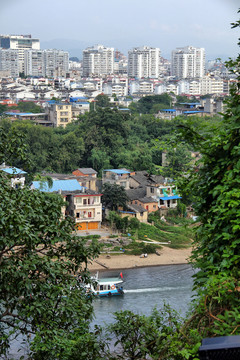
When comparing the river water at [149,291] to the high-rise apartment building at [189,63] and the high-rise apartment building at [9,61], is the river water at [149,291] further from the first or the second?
the high-rise apartment building at [189,63]

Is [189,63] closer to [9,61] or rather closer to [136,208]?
[9,61]

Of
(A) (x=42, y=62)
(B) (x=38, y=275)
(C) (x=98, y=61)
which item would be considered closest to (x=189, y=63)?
(C) (x=98, y=61)

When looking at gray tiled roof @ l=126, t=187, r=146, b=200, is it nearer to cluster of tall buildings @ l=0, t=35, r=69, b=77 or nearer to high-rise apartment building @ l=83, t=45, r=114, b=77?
cluster of tall buildings @ l=0, t=35, r=69, b=77

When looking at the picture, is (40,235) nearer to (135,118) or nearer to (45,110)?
(135,118)

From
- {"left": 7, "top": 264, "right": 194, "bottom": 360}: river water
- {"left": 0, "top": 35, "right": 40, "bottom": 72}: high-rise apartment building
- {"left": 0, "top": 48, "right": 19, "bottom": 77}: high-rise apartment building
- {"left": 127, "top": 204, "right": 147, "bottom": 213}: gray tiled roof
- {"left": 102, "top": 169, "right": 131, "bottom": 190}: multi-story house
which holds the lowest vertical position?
{"left": 7, "top": 264, "right": 194, "bottom": 360}: river water

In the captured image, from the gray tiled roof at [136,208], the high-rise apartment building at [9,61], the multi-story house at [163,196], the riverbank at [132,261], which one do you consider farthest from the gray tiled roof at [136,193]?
the high-rise apartment building at [9,61]

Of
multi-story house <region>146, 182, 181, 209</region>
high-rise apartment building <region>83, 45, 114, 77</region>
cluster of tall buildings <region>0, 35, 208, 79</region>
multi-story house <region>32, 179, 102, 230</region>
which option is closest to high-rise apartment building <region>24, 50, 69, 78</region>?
cluster of tall buildings <region>0, 35, 208, 79</region>
